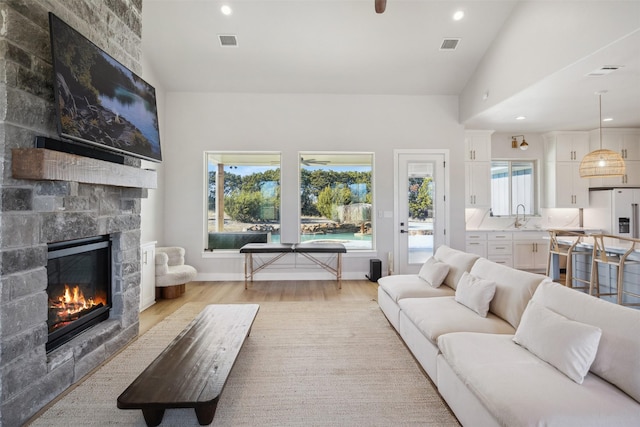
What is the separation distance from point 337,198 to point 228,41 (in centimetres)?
297

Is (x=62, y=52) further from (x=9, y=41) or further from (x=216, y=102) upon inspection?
(x=216, y=102)

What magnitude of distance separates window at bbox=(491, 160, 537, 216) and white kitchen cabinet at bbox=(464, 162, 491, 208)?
0.74 m

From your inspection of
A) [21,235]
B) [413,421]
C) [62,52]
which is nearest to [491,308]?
[413,421]

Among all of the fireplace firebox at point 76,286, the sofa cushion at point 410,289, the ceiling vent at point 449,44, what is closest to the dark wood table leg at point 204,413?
the fireplace firebox at point 76,286

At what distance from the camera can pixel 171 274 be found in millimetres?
4250

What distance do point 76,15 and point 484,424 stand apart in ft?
12.0

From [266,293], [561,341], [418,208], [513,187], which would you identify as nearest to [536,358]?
[561,341]

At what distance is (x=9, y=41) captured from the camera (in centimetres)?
178

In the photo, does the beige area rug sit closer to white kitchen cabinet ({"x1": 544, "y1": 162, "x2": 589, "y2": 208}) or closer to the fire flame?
the fire flame

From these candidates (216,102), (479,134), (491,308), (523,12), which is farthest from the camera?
(479,134)

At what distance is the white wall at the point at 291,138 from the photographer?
5.30 meters

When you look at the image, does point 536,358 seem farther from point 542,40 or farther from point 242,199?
point 242,199

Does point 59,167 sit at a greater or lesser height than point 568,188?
lesser

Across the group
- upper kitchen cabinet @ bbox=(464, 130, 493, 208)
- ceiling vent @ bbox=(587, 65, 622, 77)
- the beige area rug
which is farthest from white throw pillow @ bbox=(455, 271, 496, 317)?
upper kitchen cabinet @ bbox=(464, 130, 493, 208)
